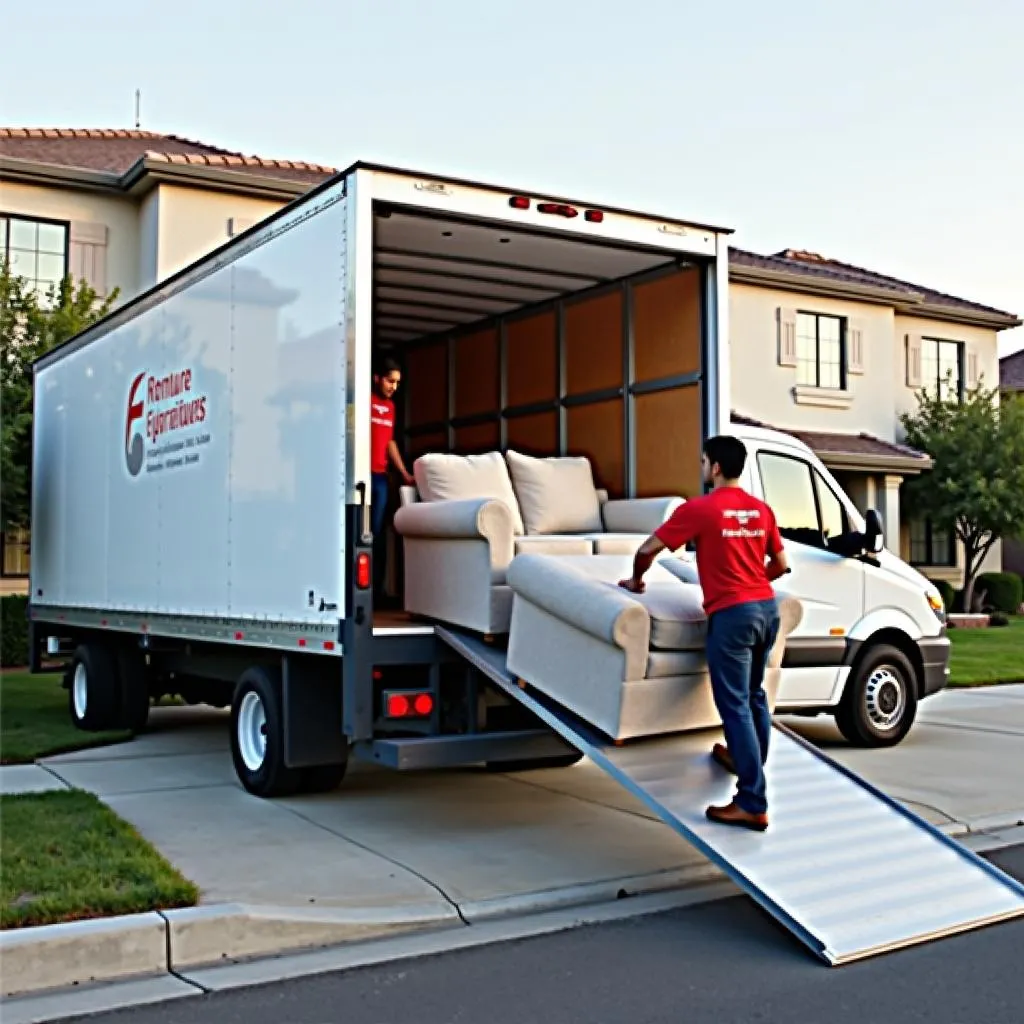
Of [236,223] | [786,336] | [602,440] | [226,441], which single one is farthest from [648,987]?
[786,336]

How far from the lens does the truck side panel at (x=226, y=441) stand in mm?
7402

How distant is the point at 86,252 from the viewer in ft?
63.6

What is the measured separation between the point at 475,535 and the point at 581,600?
3.43 ft

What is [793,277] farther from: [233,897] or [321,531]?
[233,897]

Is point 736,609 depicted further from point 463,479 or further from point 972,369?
point 972,369

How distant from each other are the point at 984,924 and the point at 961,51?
7.64 metres

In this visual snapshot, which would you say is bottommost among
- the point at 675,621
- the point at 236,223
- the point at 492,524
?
the point at 675,621

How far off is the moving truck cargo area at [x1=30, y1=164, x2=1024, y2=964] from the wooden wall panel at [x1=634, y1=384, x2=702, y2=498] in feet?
0.09

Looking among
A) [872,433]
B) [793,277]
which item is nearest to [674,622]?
[793,277]

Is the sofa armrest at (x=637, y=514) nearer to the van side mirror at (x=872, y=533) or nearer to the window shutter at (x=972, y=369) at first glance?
the van side mirror at (x=872, y=533)

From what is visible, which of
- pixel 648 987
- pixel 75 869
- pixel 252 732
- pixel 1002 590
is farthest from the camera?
pixel 1002 590

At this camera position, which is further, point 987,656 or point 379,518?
point 987,656

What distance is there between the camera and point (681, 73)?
11.0 m

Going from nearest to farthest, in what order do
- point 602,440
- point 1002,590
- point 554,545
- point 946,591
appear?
point 554,545
point 602,440
point 946,591
point 1002,590
